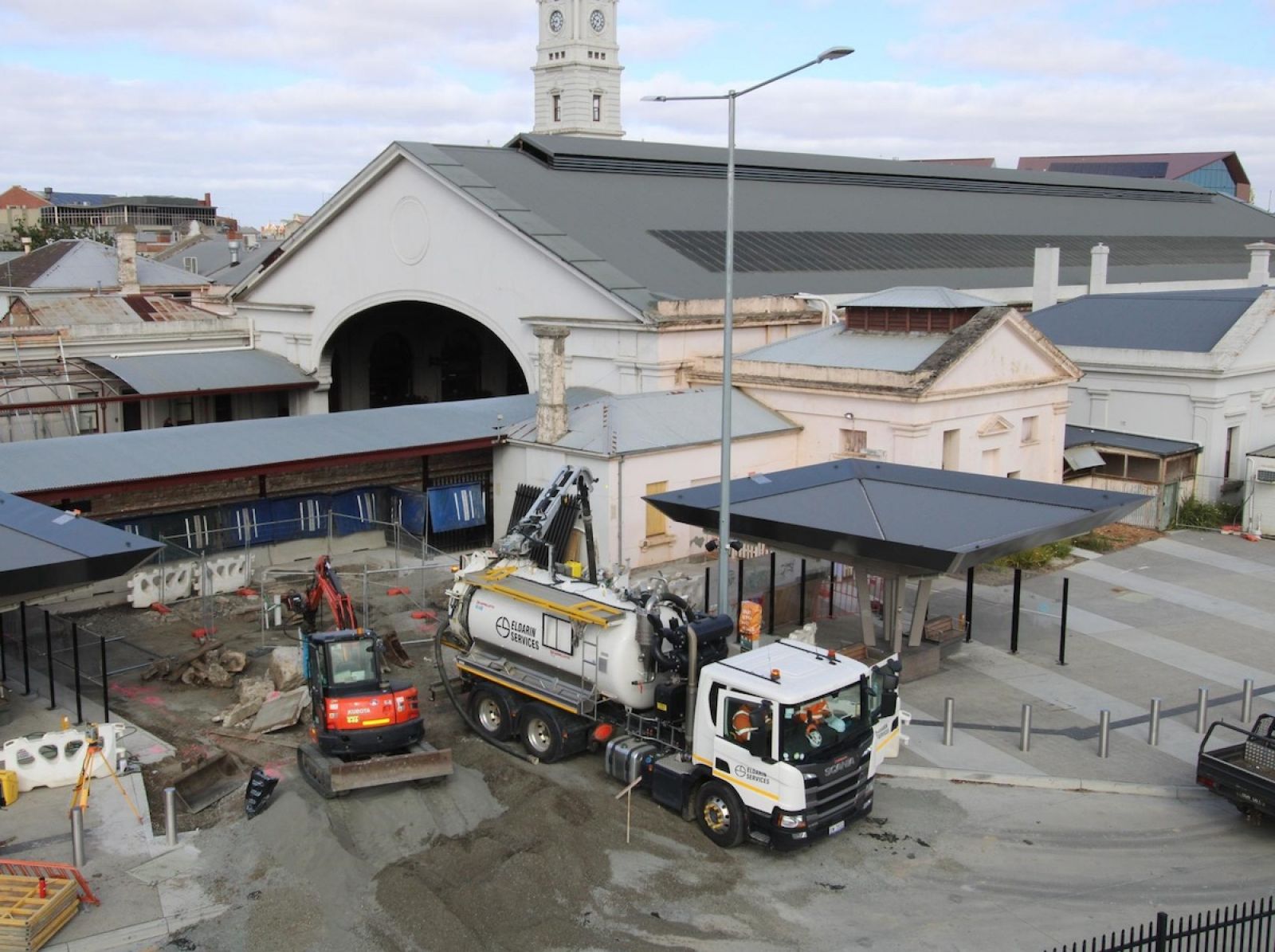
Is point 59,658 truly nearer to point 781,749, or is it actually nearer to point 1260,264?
point 781,749

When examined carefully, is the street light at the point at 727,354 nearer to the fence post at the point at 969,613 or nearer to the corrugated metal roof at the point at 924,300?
the fence post at the point at 969,613

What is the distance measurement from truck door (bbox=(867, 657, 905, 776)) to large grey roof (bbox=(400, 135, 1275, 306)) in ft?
66.9

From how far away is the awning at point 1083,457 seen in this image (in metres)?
38.7

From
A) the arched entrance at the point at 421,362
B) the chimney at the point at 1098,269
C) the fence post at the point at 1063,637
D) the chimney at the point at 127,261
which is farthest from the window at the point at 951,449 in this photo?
the chimney at the point at 127,261

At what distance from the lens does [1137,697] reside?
74.3 feet

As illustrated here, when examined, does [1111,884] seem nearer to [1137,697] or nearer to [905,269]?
[1137,697]

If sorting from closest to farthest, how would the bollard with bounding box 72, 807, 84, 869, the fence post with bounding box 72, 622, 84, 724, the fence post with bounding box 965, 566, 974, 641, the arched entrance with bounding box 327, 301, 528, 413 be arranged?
the bollard with bounding box 72, 807, 84, 869, the fence post with bounding box 72, 622, 84, 724, the fence post with bounding box 965, 566, 974, 641, the arched entrance with bounding box 327, 301, 528, 413

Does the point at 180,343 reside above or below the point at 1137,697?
above

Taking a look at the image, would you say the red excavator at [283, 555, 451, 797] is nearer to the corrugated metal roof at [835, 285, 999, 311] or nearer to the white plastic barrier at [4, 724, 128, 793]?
the white plastic barrier at [4, 724, 128, 793]

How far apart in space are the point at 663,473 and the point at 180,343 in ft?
82.7

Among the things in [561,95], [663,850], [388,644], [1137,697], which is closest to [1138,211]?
[561,95]

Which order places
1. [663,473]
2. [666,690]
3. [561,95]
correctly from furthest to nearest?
[561,95], [663,473], [666,690]

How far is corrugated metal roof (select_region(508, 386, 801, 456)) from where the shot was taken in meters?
31.1

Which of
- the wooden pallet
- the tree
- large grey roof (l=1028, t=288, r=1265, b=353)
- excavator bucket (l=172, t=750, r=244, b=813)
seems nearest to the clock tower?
the tree
